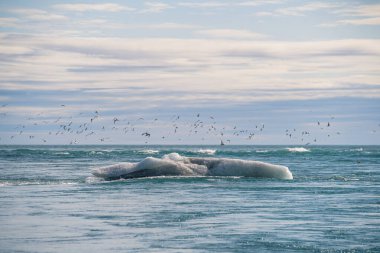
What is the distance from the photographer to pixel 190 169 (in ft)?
117

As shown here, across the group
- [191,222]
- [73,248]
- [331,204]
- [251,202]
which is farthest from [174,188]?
[73,248]

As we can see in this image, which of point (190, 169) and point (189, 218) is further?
point (190, 169)

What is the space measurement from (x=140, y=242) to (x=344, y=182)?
1998 cm

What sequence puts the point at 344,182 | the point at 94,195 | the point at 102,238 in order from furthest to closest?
the point at 344,182
the point at 94,195
the point at 102,238

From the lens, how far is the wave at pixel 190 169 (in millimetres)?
34469

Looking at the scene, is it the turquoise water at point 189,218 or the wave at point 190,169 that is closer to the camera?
the turquoise water at point 189,218

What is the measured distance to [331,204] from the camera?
22.4 m

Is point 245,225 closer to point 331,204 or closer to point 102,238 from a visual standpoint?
point 102,238

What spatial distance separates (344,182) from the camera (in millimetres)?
33219

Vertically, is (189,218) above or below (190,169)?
above

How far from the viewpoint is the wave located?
3447cm

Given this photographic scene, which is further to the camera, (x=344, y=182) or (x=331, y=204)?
(x=344, y=182)

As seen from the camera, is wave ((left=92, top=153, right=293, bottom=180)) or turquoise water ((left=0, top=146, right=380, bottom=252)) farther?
wave ((left=92, top=153, right=293, bottom=180))

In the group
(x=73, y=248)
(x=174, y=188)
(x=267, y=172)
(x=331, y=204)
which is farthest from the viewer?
(x=267, y=172)
